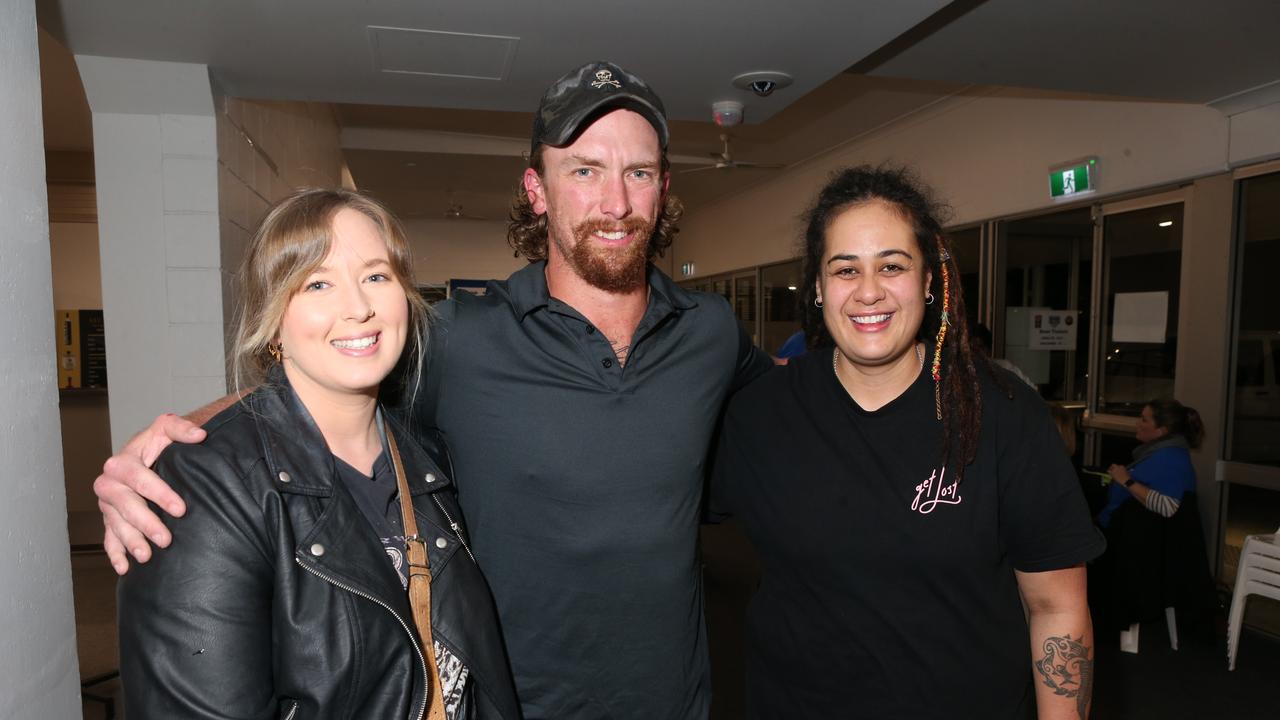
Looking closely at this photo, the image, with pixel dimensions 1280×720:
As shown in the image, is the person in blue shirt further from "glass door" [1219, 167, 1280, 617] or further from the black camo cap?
the black camo cap

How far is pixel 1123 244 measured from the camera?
16.5 ft

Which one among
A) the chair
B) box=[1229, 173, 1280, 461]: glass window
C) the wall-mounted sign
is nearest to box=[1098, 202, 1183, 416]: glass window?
box=[1229, 173, 1280, 461]: glass window

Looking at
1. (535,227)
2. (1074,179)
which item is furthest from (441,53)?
(1074,179)

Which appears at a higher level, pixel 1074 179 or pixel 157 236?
pixel 1074 179

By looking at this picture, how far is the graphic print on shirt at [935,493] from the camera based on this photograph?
138 centimetres

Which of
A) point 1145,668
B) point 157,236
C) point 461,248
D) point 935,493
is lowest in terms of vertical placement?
point 1145,668

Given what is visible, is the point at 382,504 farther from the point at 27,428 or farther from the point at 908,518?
the point at 908,518

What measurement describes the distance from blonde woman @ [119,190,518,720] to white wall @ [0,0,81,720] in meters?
0.50

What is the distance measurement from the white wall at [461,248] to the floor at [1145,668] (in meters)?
8.58

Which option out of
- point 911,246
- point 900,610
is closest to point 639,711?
point 900,610

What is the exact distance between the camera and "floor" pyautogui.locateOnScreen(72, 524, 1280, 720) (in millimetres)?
3297

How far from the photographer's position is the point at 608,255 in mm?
1544

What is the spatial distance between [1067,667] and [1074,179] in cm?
474

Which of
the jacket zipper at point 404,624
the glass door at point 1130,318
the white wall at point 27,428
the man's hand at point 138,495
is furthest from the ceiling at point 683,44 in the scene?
the jacket zipper at point 404,624
